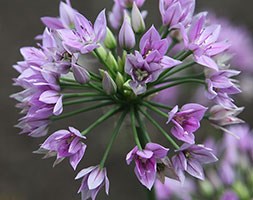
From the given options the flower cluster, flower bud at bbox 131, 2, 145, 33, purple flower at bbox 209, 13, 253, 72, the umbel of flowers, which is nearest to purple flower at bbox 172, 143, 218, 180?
the umbel of flowers

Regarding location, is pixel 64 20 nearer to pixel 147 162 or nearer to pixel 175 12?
pixel 175 12

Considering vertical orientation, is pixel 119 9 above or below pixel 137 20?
above

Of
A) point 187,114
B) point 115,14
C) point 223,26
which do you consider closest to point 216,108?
point 187,114

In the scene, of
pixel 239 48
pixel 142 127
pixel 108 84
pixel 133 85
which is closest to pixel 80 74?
pixel 108 84

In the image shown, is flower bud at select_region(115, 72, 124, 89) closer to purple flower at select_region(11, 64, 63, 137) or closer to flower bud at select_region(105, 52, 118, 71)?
flower bud at select_region(105, 52, 118, 71)

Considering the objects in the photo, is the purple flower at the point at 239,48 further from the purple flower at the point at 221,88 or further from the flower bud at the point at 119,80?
the flower bud at the point at 119,80

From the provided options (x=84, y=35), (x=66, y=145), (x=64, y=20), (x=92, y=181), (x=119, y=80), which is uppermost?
(x=64, y=20)

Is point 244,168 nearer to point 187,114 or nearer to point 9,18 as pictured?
point 187,114

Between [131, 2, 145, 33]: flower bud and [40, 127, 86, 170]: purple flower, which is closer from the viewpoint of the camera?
[40, 127, 86, 170]: purple flower
